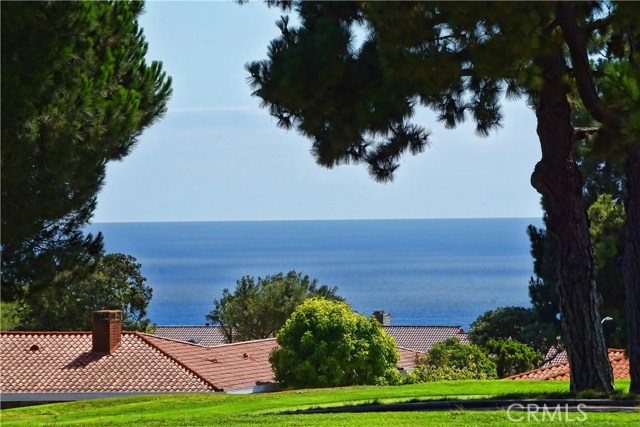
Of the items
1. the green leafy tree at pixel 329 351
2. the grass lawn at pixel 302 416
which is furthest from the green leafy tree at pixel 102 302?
the grass lawn at pixel 302 416

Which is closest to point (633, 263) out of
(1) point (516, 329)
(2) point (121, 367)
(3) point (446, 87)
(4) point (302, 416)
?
(3) point (446, 87)

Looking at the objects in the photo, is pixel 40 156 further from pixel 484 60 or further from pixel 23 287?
pixel 484 60

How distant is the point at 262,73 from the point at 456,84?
302 centimetres

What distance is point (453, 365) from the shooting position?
29.7 meters

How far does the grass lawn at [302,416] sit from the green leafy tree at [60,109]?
9.15 feet

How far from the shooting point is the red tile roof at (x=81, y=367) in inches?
1320

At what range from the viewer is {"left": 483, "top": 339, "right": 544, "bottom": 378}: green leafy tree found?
36.7m

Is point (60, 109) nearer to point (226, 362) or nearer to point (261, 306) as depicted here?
point (226, 362)

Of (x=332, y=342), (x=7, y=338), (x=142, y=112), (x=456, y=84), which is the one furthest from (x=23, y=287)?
(x=7, y=338)

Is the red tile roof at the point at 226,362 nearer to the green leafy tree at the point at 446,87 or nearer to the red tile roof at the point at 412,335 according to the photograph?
the green leafy tree at the point at 446,87

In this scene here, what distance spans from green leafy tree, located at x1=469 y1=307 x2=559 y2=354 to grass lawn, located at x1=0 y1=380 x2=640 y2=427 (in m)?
27.9

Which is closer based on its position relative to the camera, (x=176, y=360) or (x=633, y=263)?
(x=633, y=263)

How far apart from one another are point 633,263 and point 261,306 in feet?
151

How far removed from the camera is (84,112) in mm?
13180
